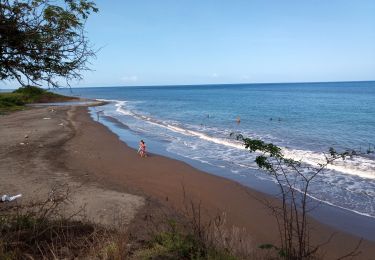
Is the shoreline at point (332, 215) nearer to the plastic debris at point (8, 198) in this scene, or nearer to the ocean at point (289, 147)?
the ocean at point (289, 147)

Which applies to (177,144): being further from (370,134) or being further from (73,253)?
(73,253)

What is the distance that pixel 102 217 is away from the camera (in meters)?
10.2

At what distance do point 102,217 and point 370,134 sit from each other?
24.3m

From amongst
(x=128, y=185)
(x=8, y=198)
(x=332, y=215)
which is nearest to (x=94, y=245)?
(x=8, y=198)

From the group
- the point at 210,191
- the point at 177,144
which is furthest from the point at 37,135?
the point at 210,191

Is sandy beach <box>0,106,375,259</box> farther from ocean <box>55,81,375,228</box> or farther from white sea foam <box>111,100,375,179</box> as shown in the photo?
white sea foam <box>111,100,375,179</box>

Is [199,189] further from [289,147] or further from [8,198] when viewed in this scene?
[289,147]

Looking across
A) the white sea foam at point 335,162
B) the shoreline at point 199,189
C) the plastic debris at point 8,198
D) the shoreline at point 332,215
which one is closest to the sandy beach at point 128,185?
the shoreline at point 199,189

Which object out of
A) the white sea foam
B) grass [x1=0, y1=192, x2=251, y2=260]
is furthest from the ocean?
grass [x1=0, y1=192, x2=251, y2=260]

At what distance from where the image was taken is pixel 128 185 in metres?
14.3

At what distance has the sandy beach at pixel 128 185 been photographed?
10.3m

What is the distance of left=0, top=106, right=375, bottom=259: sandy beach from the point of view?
10289 millimetres

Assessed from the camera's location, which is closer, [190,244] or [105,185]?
[190,244]

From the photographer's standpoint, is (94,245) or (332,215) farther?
(332,215)
